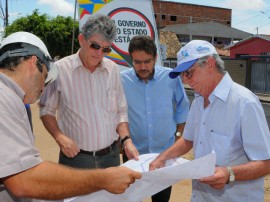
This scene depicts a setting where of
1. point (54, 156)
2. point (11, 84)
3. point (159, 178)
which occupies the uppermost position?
point (11, 84)

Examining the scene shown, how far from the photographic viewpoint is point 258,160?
1992 mm

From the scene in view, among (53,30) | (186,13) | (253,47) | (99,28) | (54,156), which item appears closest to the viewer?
(99,28)

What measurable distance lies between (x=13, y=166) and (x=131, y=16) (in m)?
3.96

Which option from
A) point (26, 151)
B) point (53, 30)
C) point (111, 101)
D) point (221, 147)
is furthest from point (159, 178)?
point (53, 30)

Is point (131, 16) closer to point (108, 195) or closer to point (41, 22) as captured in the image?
point (108, 195)

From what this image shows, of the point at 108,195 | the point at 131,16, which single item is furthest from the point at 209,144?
the point at 131,16

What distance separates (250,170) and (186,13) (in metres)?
59.2

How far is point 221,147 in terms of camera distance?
2.11 metres

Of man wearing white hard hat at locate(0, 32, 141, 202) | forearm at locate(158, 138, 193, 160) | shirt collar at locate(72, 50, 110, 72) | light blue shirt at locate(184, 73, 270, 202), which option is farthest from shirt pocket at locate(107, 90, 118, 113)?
man wearing white hard hat at locate(0, 32, 141, 202)

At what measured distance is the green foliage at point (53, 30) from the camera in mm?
28797

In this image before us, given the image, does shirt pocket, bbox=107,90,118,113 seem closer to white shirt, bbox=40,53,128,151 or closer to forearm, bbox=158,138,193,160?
white shirt, bbox=40,53,128,151

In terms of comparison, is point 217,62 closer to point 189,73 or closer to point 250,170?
point 189,73

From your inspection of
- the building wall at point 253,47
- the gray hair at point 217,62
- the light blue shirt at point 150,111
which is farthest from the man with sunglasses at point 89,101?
the building wall at point 253,47

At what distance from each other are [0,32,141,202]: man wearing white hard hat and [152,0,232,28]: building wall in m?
52.9
